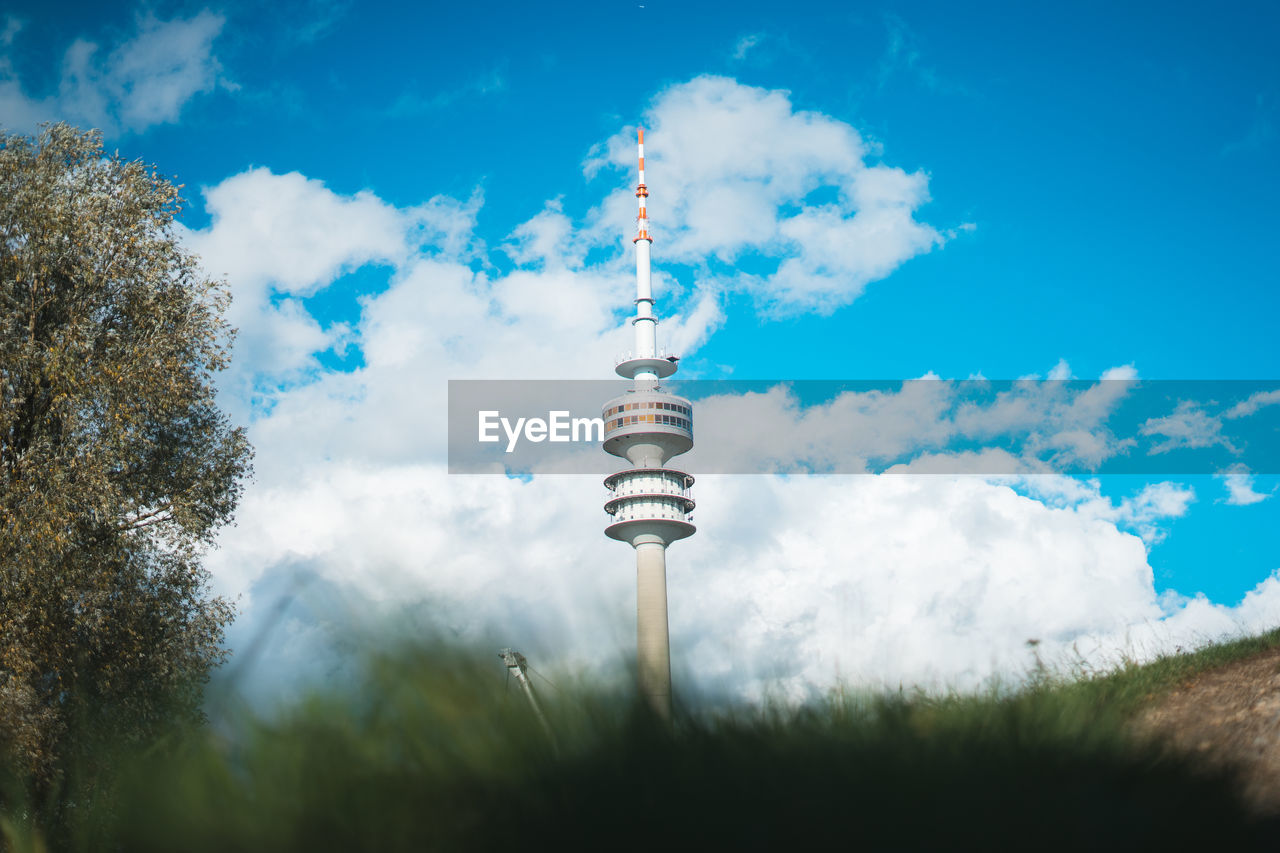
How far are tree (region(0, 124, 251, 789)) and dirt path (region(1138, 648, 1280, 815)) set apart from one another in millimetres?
15862

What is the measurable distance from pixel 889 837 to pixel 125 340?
21.2 m

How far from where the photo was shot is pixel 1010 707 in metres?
5.83

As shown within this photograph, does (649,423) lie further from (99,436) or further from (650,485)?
(99,436)

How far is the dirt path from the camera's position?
Result: 7.13 meters

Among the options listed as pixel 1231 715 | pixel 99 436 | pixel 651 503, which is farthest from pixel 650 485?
pixel 1231 715

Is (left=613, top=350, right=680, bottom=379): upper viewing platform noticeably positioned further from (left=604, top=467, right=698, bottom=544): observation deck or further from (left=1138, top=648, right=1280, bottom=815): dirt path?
(left=1138, top=648, right=1280, bottom=815): dirt path

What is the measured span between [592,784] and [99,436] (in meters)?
18.7

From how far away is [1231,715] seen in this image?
28.6 ft

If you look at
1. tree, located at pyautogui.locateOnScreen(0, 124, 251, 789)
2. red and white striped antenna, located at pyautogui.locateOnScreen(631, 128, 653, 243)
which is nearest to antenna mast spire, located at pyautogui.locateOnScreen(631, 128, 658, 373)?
red and white striped antenna, located at pyautogui.locateOnScreen(631, 128, 653, 243)

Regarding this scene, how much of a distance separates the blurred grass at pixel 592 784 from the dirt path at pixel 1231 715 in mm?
1675

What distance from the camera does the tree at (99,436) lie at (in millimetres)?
18531

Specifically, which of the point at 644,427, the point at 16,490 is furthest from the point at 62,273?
the point at 644,427

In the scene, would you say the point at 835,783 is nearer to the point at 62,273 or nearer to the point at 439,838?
the point at 439,838

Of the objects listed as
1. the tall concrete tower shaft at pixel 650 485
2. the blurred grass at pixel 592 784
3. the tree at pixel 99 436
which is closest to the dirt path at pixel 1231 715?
the blurred grass at pixel 592 784
